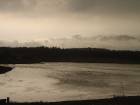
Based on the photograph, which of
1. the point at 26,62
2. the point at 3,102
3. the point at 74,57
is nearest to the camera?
the point at 3,102

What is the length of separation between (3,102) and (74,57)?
160 m

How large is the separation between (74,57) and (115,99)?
157102 mm

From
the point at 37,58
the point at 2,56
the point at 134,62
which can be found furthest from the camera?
the point at 134,62

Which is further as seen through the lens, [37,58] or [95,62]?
[95,62]

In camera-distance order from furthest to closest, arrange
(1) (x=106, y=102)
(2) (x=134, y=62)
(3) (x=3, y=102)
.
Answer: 1. (2) (x=134, y=62)
2. (1) (x=106, y=102)
3. (3) (x=3, y=102)

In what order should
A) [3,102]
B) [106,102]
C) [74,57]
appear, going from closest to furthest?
1. [3,102]
2. [106,102]
3. [74,57]

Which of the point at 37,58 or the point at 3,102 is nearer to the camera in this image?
the point at 3,102

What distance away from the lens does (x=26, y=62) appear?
14150 centimetres

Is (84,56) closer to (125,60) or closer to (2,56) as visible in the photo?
(125,60)

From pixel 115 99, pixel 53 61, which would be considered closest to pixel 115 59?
pixel 53 61

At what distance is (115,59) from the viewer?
175500mm

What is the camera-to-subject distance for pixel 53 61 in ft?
Result: 567

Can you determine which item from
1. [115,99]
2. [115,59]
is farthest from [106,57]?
[115,99]

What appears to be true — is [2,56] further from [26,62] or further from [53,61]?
[53,61]
